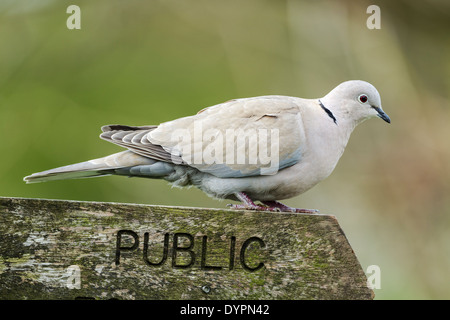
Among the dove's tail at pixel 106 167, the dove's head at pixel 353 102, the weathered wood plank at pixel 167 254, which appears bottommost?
the weathered wood plank at pixel 167 254

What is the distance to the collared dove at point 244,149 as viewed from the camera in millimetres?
2803

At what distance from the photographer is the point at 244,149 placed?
2834 millimetres

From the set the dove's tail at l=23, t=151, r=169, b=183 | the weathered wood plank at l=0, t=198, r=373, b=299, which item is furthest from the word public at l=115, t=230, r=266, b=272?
the dove's tail at l=23, t=151, r=169, b=183

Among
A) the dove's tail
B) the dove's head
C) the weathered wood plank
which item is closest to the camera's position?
the weathered wood plank

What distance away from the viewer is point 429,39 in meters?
4.34

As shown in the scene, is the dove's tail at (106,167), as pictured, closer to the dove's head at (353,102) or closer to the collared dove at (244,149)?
the collared dove at (244,149)

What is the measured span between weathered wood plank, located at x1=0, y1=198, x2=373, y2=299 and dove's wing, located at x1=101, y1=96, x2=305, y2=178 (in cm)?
69

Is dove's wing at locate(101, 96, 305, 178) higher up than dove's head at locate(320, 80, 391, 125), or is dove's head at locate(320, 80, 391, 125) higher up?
dove's head at locate(320, 80, 391, 125)

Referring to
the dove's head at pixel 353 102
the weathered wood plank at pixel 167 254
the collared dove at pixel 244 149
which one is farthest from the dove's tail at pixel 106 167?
the dove's head at pixel 353 102

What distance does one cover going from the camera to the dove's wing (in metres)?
2.79

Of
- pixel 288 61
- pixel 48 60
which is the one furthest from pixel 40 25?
pixel 288 61

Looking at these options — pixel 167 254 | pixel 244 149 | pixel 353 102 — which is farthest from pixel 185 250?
pixel 353 102

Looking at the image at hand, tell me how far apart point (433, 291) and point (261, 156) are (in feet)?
6.37

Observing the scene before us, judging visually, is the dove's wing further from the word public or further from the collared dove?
the word public
